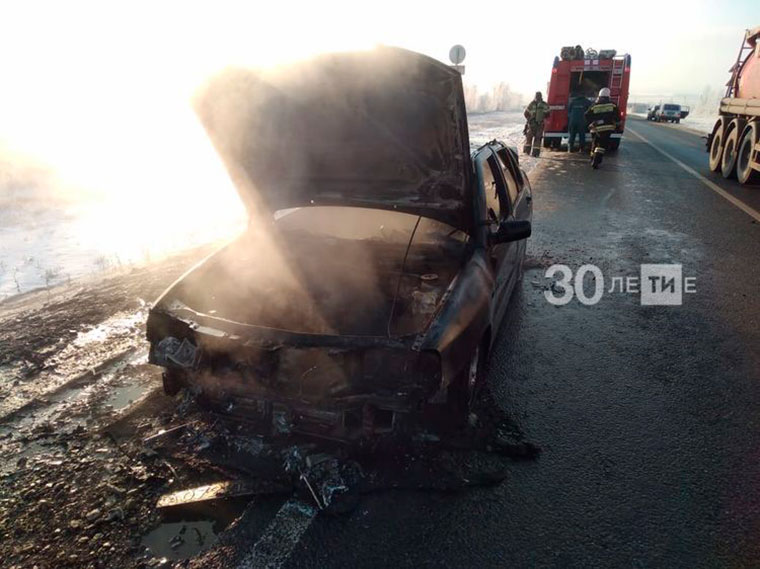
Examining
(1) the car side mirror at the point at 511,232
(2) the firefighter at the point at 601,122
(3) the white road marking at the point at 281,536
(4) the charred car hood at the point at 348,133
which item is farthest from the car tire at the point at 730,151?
(3) the white road marking at the point at 281,536

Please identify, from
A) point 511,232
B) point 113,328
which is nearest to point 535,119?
point 511,232

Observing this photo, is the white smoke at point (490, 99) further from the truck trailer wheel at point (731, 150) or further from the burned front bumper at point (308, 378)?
the burned front bumper at point (308, 378)

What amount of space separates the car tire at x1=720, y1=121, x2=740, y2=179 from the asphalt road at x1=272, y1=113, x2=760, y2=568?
6.99 metres

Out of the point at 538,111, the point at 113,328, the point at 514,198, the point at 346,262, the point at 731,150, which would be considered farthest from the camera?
the point at 538,111

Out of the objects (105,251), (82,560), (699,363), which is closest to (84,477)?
(82,560)

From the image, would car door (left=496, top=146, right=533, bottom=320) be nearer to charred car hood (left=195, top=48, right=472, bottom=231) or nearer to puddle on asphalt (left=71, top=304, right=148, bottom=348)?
charred car hood (left=195, top=48, right=472, bottom=231)

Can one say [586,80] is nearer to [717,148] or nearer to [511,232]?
[717,148]

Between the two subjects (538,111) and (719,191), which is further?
(538,111)

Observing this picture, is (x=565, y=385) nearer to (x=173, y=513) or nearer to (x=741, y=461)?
(x=741, y=461)

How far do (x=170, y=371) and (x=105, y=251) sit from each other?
6.21m

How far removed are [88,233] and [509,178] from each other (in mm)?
8237

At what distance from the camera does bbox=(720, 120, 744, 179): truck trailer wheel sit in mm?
11133

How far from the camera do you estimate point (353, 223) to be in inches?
159

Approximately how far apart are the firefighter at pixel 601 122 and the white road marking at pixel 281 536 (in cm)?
1283
